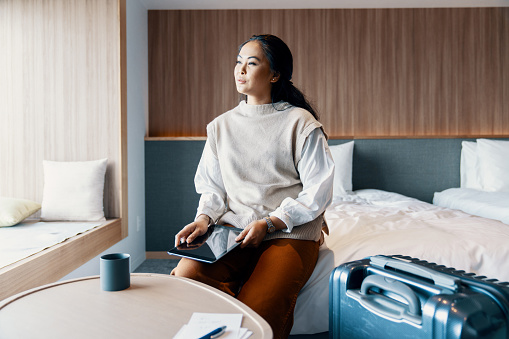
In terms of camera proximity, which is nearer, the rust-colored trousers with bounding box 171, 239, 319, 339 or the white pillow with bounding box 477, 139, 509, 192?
the rust-colored trousers with bounding box 171, 239, 319, 339

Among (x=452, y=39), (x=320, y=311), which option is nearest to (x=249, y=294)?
(x=320, y=311)

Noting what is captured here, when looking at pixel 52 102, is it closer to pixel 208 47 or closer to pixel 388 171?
pixel 208 47

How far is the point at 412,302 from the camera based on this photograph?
0.82 m

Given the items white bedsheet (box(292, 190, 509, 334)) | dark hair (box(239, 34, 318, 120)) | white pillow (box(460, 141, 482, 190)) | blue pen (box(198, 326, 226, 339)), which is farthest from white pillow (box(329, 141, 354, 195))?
blue pen (box(198, 326, 226, 339))

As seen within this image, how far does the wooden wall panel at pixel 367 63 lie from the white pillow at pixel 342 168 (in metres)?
0.34

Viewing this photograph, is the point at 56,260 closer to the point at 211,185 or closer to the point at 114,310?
the point at 211,185

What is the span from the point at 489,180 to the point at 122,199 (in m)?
2.67

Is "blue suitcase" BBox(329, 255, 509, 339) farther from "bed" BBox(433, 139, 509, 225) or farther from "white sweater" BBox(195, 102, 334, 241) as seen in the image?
"bed" BBox(433, 139, 509, 225)

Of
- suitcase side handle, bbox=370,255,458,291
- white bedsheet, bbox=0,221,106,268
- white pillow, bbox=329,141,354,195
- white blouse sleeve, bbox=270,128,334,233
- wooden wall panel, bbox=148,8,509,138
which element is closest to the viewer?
suitcase side handle, bbox=370,255,458,291

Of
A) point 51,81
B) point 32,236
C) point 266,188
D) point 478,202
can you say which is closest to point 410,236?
point 266,188

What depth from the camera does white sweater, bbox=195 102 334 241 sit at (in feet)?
4.37

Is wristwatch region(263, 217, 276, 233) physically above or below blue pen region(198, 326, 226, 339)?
above

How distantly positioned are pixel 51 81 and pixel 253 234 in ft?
7.15

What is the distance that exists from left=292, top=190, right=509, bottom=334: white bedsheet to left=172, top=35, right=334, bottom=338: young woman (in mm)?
111
